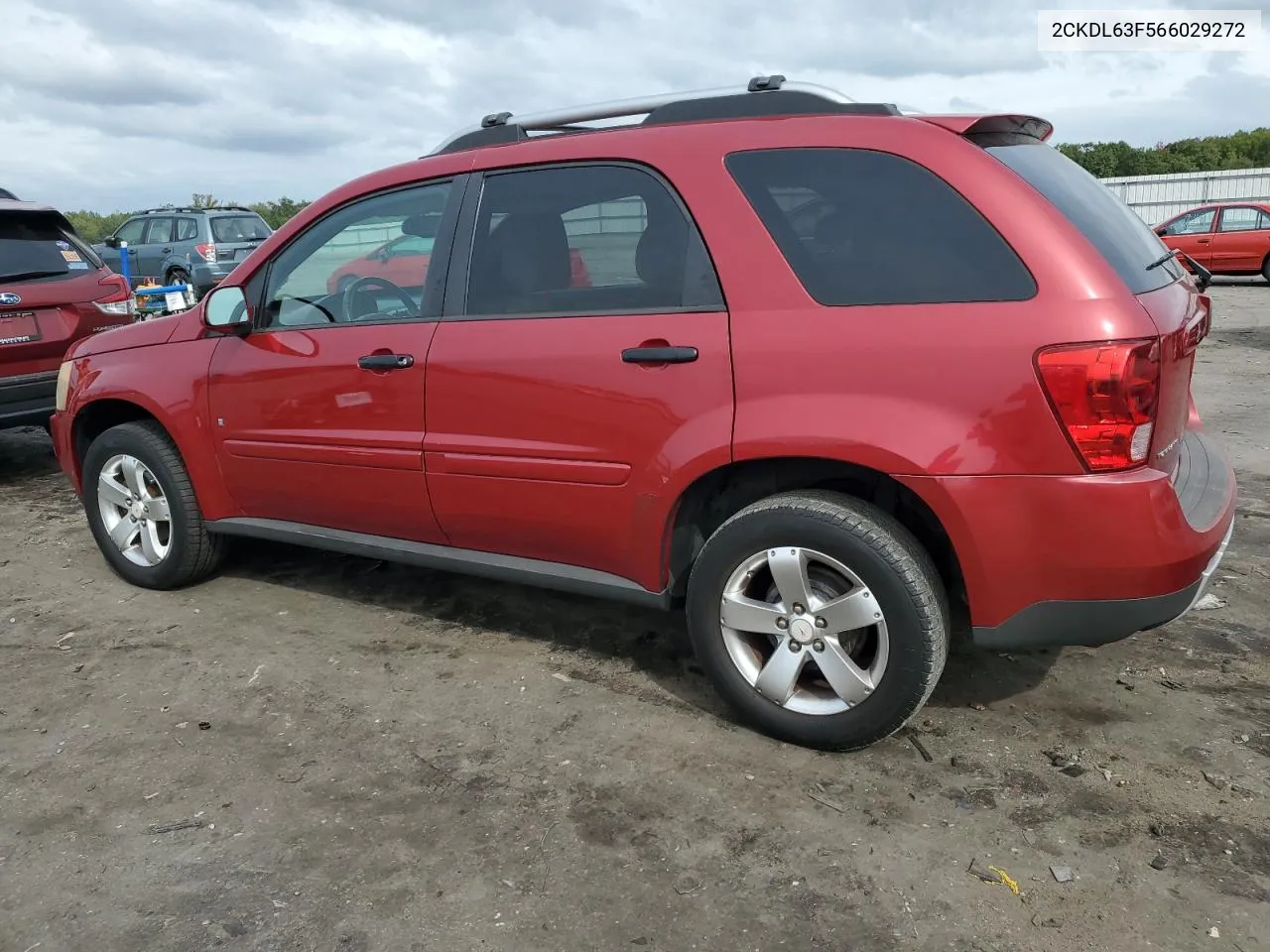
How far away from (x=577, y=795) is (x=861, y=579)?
3.24ft

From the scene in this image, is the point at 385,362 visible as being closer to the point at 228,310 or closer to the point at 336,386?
the point at 336,386

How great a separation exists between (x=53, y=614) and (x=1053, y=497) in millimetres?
3990

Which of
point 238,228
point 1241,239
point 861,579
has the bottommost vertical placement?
point 861,579

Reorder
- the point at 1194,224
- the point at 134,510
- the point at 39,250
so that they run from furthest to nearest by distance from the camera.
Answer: the point at 1194,224
the point at 39,250
the point at 134,510

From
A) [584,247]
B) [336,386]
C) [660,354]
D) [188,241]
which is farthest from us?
[188,241]

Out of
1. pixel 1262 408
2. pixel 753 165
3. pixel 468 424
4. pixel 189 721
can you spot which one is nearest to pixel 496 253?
pixel 468 424

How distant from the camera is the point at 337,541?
154 inches

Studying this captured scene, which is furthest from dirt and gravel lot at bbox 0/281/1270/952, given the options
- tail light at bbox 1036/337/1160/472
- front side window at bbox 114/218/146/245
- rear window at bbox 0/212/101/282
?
front side window at bbox 114/218/146/245

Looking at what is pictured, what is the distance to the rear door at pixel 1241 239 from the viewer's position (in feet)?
54.1

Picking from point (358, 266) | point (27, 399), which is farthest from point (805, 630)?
point (27, 399)

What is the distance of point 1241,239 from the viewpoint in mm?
16719

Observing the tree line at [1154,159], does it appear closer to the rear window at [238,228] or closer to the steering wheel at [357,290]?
the rear window at [238,228]

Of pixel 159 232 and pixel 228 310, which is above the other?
pixel 159 232

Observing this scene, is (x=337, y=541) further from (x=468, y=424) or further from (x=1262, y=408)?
(x=1262, y=408)
